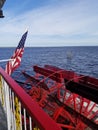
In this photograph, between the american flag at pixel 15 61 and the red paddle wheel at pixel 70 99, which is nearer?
the red paddle wheel at pixel 70 99

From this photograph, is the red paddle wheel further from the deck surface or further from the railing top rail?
the railing top rail

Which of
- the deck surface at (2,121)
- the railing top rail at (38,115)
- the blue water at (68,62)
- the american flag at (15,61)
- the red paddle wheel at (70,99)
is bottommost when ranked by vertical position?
the blue water at (68,62)

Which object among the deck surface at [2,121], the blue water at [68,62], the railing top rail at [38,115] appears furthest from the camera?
the blue water at [68,62]

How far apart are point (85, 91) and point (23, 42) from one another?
10.5 feet

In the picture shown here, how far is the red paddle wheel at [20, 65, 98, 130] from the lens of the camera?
7792 millimetres

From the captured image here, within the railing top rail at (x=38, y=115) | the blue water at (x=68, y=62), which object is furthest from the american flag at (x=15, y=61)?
the blue water at (x=68, y=62)

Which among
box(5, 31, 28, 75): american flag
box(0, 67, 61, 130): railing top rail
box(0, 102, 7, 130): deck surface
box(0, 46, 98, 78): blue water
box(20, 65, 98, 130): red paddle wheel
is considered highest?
box(0, 67, 61, 130): railing top rail

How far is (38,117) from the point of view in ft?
4.76

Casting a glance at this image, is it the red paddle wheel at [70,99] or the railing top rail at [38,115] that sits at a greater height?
the railing top rail at [38,115]

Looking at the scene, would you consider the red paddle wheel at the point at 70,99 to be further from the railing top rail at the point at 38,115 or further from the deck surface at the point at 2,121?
the railing top rail at the point at 38,115

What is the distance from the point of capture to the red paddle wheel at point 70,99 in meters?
7.79

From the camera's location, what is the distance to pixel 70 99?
10609 millimetres

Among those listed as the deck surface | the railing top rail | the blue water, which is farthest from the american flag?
the blue water

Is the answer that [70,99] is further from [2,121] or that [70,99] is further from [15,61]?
[2,121]
